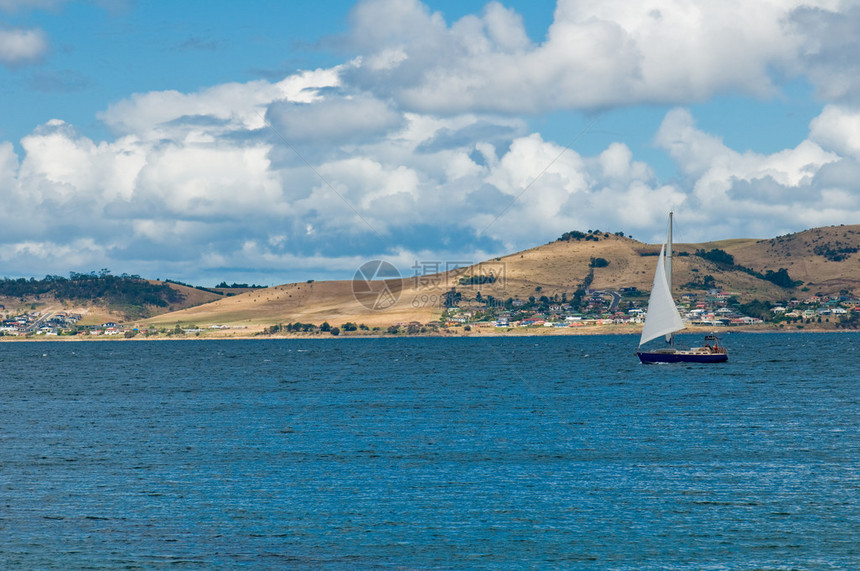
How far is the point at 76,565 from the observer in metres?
38.9

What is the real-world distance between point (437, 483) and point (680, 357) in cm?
11095

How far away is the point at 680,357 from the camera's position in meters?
157

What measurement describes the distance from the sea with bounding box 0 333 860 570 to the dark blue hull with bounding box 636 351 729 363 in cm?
4884

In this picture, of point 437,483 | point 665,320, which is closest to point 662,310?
point 665,320

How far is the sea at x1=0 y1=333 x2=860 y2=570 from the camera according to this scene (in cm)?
4091

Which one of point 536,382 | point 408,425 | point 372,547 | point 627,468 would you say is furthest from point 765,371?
point 372,547

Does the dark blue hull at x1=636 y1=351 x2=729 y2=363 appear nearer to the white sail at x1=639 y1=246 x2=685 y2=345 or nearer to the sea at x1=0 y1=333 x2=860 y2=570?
the white sail at x1=639 y1=246 x2=685 y2=345

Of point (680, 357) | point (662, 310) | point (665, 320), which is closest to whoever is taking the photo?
point (662, 310)

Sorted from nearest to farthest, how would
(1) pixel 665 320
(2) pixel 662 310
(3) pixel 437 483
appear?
(3) pixel 437 483 → (2) pixel 662 310 → (1) pixel 665 320

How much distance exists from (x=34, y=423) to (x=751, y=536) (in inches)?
2689

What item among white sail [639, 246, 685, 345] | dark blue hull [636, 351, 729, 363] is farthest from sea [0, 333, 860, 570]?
dark blue hull [636, 351, 729, 363]

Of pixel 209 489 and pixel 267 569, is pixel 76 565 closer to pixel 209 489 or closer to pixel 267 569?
pixel 267 569

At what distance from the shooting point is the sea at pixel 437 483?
4091cm

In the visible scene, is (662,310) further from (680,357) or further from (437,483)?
(437,483)
